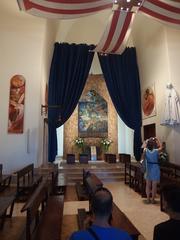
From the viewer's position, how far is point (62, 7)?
4.96 meters

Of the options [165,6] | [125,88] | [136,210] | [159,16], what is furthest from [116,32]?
[125,88]

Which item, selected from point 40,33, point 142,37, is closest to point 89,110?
point 142,37

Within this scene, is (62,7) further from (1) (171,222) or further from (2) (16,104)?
(1) (171,222)

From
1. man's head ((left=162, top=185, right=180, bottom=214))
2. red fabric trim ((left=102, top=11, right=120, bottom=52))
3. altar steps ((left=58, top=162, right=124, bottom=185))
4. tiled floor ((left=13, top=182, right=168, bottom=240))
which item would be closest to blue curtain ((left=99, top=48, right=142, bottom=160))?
altar steps ((left=58, top=162, right=124, bottom=185))

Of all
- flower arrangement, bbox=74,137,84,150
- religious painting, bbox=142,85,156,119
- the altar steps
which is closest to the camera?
the altar steps

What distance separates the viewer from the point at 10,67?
7590 mm

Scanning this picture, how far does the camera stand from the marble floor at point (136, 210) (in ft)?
12.7

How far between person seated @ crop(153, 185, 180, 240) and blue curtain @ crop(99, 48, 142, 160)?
920 cm

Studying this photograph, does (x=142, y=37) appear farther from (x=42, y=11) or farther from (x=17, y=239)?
(x=17, y=239)

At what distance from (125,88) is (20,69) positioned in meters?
5.26

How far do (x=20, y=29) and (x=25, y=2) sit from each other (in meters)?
3.18

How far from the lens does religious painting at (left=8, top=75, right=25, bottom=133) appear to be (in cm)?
738

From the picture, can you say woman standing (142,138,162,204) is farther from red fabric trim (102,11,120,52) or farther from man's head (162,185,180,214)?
man's head (162,185,180,214)

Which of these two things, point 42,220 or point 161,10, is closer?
point 42,220
